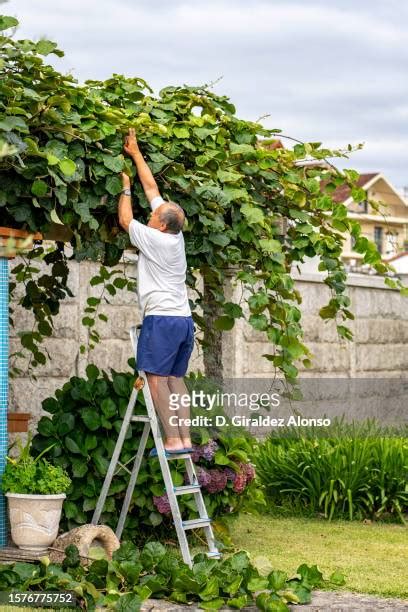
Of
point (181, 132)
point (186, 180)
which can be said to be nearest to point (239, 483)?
point (186, 180)

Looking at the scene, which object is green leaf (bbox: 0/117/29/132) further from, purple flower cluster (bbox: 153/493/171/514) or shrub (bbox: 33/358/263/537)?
purple flower cluster (bbox: 153/493/171/514)

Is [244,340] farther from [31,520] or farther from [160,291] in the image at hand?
[31,520]

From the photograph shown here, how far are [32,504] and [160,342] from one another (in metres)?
1.11

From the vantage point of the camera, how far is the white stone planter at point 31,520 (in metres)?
6.04

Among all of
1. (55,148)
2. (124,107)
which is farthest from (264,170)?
(55,148)

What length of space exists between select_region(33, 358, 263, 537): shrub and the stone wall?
1.22m

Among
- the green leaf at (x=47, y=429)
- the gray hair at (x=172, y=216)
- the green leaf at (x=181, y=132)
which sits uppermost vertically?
the green leaf at (x=181, y=132)

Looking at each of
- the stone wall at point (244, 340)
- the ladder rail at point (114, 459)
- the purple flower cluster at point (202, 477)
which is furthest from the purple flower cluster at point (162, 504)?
the stone wall at point (244, 340)

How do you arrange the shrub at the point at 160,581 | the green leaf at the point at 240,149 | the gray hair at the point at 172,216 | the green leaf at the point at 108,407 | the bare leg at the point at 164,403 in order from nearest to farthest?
the shrub at the point at 160,581 < the gray hair at the point at 172,216 < the bare leg at the point at 164,403 < the green leaf at the point at 240,149 < the green leaf at the point at 108,407

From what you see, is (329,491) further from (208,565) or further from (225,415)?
(208,565)

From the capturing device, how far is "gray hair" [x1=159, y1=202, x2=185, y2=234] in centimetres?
618

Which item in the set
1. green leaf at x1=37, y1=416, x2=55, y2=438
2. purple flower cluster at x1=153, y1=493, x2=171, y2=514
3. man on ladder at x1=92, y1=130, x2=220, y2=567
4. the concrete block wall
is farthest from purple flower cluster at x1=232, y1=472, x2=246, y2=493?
the concrete block wall

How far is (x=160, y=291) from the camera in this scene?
6.24 m

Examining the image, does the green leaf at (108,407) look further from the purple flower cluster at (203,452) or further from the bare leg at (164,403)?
the bare leg at (164,403)
